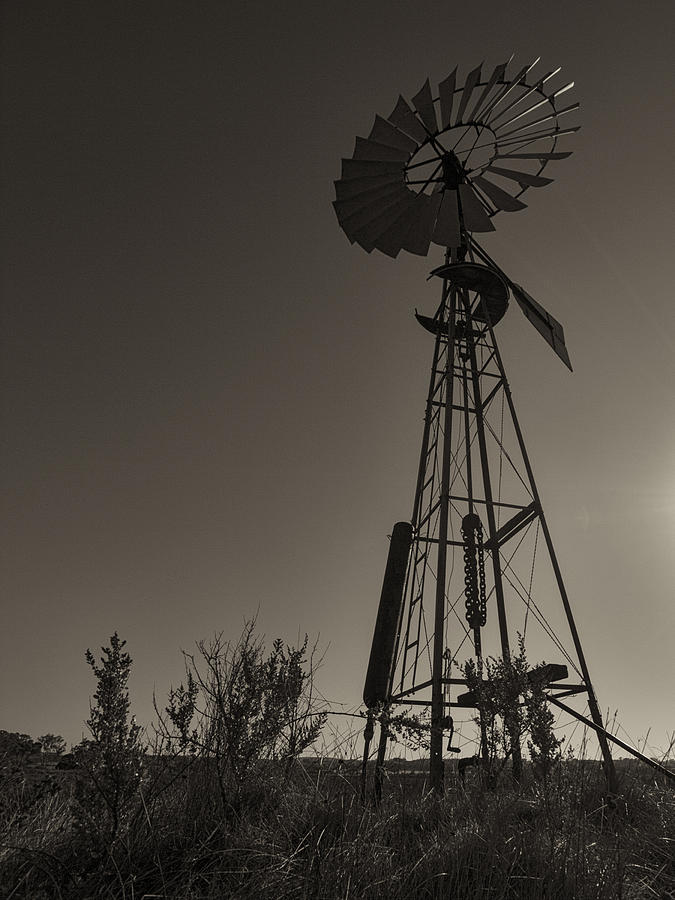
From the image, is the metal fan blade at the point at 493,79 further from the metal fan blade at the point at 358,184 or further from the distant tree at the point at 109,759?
the distant tree at the point at 109,759

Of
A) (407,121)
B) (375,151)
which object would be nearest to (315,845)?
(375,151)

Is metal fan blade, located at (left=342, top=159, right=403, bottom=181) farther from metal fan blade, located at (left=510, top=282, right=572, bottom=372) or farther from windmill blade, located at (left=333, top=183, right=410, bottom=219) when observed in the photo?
metal fan blade, located at (left=510, top=282, right=572, bottom=372)

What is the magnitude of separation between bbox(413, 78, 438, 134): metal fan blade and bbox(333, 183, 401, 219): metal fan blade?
1.25 metres

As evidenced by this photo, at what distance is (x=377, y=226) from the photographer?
37.4ft

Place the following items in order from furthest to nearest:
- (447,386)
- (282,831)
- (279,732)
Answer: (447,386) → (279,732) → (282,831)

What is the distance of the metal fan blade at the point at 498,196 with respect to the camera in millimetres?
11594

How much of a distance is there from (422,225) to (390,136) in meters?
1.80

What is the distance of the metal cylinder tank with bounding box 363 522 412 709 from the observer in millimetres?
7254

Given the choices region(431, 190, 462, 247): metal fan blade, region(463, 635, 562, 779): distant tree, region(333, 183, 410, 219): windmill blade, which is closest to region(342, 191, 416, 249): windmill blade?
region(333, 183, 410, 219): windmill blade

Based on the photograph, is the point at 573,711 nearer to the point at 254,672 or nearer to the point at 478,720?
the point at 478,720

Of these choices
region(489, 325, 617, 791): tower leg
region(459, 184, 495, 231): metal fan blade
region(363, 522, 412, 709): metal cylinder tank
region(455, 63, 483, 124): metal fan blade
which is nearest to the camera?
region(489, 325, 617, 791): tower leg

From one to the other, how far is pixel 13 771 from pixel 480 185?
1190 centimetres

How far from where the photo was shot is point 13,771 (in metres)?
5.80

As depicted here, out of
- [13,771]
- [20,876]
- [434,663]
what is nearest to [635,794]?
[434,663]
